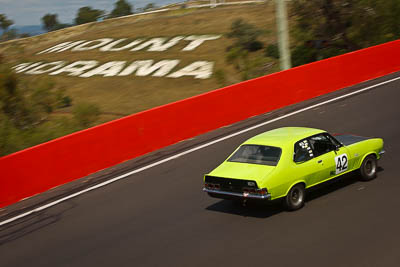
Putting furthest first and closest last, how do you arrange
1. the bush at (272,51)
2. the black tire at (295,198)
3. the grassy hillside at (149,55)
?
1. the bush at (272,51)
2. the grassy hillside at (149,55)
3. the black tire at (295,198)

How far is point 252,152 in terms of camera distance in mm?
10922

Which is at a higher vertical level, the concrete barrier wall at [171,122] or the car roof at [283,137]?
the car roof at [283,137]

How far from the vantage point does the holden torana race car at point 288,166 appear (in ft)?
33.2

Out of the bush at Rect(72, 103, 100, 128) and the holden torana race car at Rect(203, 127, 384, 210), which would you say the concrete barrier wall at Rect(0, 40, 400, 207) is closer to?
the holden torana race car at Rect(203, 127, 384, 210)

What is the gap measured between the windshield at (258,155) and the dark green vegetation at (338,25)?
80.7ft

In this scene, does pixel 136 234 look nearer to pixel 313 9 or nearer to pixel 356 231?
pixel 356 231

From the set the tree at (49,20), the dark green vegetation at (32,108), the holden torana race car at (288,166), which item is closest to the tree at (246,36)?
the dark green vegetation at (32,108)

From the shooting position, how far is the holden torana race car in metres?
10.1

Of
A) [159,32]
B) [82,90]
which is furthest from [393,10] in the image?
[159,32]

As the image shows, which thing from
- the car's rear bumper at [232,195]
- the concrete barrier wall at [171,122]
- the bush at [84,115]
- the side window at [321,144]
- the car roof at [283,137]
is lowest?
the bush at [84,115]

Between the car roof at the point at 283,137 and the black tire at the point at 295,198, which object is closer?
the black tire at the point at 295,198

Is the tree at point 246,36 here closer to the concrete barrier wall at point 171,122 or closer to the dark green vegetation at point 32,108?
the concrete barrier wall at point 171,122

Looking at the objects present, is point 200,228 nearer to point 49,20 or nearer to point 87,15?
point 87,15

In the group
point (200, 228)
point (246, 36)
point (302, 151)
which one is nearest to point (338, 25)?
point (246, 36)
